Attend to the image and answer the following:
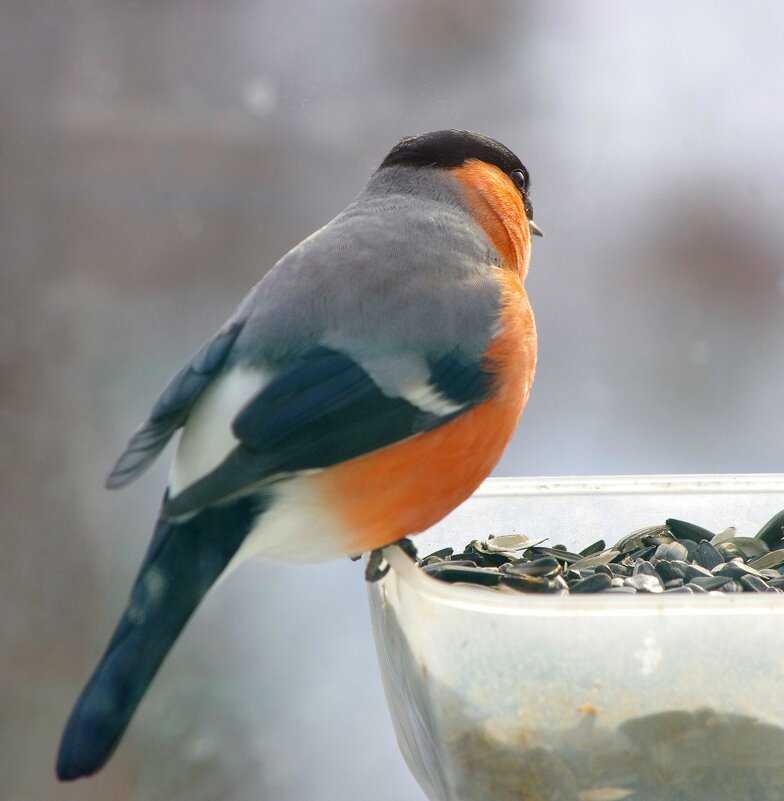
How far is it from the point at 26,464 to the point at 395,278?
4.25 feet

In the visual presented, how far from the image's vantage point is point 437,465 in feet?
3.36

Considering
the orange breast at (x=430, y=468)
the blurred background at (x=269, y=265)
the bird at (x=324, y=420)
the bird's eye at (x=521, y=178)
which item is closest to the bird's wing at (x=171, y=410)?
the bird at (x=324, y=420)

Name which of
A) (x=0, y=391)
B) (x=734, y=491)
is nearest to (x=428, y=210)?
(x=734, y=491)

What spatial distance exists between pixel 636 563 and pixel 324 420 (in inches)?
14.3

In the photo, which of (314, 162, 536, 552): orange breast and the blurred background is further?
the blurred background

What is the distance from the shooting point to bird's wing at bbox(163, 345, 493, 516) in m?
0.89

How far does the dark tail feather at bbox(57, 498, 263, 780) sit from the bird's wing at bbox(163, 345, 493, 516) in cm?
4

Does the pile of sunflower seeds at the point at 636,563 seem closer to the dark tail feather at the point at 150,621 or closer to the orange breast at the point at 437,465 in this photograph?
the orange breast at the point at 437,465

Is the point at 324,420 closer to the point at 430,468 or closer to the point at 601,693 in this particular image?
the point at 430,468

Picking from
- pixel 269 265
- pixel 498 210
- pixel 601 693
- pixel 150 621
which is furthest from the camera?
pixel 269 265

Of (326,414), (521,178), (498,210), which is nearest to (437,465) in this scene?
(326,414)

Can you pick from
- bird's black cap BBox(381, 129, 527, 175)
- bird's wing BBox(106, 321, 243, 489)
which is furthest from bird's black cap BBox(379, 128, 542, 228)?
bird's wing BBox(106, 321, 243, 489)

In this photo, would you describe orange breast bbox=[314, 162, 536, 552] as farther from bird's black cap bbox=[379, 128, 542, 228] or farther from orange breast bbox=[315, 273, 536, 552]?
bird's black cap bbox=[379, 128, 542, 228]

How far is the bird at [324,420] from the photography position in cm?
89
